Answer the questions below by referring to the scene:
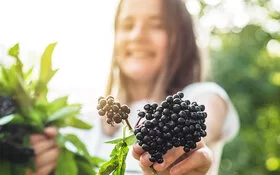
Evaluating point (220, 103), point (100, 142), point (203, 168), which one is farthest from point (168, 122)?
point (100, 142)

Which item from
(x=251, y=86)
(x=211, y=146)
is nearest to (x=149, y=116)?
(x=211, y=146)

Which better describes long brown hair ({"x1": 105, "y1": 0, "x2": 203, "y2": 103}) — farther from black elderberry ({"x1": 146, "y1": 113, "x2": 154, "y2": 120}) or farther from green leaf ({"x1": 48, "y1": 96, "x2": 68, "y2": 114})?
black elderberry ({"x1": 146, "y1": 113, "x2": 154, "y2": 120})

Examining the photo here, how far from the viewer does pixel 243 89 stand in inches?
280

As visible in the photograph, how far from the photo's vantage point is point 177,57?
1.68 m

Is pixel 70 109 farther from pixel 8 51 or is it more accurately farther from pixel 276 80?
pixel 276 80

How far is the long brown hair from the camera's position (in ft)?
5.37

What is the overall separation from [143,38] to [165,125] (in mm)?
911

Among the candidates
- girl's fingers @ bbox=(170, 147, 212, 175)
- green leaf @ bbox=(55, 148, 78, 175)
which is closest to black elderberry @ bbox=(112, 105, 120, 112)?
girl's fingers @ bbox=(170, 147, 212, 175)

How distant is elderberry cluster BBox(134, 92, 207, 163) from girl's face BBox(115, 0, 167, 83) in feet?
2.89

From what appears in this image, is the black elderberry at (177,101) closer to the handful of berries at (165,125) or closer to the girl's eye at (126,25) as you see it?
the handful of berries at (165,125)

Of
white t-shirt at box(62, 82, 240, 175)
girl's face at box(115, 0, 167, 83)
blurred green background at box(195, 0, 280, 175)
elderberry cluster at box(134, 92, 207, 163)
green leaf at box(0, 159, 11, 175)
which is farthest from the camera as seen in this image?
blurred green background at box(195, 0, 280, 175)

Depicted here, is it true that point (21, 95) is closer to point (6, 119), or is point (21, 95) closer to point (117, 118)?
point (6, 119)

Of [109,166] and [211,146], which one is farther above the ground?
[109,166]

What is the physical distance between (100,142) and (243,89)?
565cm
